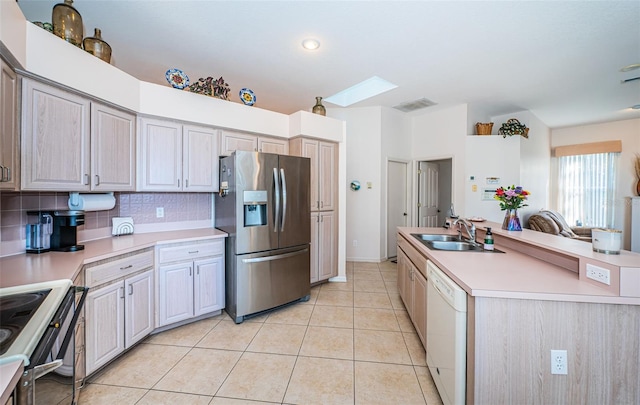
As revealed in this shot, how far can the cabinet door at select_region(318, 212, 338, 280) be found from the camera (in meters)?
3.55

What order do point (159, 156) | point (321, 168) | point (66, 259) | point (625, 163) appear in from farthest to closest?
point (625, 163)
point (321, 168)
point (159, 156)
point (66, 259)

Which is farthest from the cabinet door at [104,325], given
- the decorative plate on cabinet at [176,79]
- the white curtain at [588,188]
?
the white curtain at [588,188]

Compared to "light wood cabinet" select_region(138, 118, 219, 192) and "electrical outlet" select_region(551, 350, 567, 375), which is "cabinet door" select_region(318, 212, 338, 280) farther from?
"electrical outlet" select_region(551, 350, 567, 375)

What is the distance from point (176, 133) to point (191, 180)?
0.51 meters

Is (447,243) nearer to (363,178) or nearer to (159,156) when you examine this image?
(363,178)

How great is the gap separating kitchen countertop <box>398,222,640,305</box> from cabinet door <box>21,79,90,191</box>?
106 inches

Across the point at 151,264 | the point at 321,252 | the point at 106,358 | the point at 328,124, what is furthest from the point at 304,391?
the point at 328,124

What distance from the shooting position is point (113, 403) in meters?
1.58

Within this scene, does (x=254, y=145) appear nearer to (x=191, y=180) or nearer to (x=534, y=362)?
(x=191, y=180)

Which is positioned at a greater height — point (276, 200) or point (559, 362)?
point (276, 200)

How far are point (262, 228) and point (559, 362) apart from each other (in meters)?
2.32

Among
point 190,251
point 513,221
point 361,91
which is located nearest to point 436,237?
point 513,221

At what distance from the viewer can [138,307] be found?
209cm

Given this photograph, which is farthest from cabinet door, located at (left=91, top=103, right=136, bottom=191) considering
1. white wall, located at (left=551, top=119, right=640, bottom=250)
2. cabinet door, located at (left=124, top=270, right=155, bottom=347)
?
white wall, located at (left=551, top=119, right=640, bottom=250)
